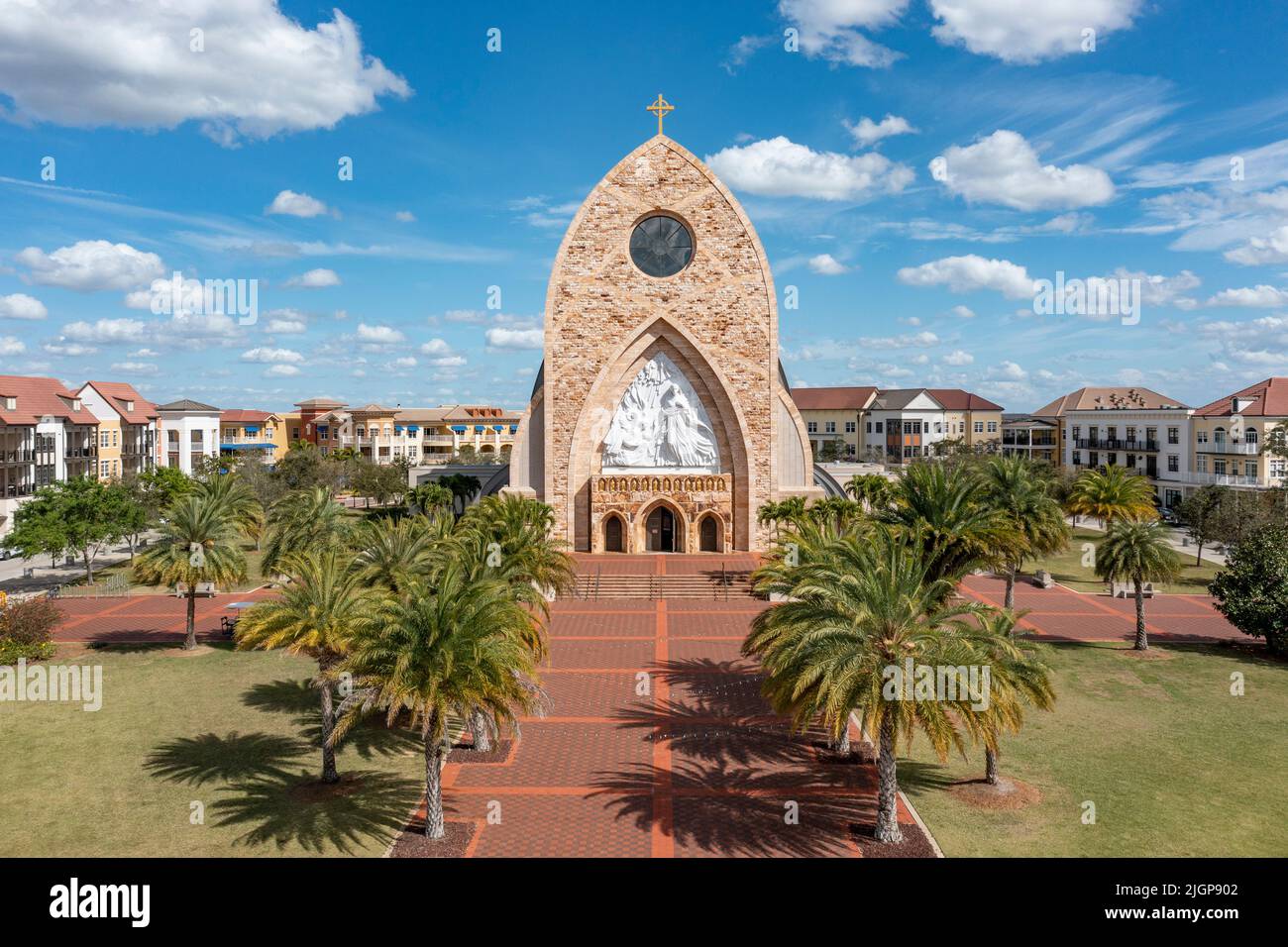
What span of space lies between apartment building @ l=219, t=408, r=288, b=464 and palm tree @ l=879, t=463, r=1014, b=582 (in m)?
111

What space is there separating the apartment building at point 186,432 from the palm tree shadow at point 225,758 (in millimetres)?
84582

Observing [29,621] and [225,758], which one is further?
[29,621]

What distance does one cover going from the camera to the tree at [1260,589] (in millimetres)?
29922

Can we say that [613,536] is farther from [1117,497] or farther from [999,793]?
[999,793]

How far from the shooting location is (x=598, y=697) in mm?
25797

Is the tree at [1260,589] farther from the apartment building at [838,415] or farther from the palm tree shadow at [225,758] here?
the apartment building at [838,415]

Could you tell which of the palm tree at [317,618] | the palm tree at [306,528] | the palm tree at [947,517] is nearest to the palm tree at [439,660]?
the palm tree at [317,618]

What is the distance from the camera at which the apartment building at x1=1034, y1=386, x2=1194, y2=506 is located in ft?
242

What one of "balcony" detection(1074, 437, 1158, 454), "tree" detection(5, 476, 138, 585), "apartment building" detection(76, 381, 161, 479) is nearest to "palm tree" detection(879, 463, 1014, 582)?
"tree" detection(5, 476, 138, 585)

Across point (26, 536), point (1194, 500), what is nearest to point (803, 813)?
point (26, 536)

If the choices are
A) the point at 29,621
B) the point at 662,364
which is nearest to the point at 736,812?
the point at 29,621

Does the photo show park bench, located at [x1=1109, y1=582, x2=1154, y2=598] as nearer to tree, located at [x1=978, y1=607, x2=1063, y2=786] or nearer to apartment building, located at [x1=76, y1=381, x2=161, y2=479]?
tree, located at [x1=978, y1=607, x2=1063, y2=786]

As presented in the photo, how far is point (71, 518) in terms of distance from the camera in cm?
4431

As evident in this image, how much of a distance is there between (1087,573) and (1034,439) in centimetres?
5531
